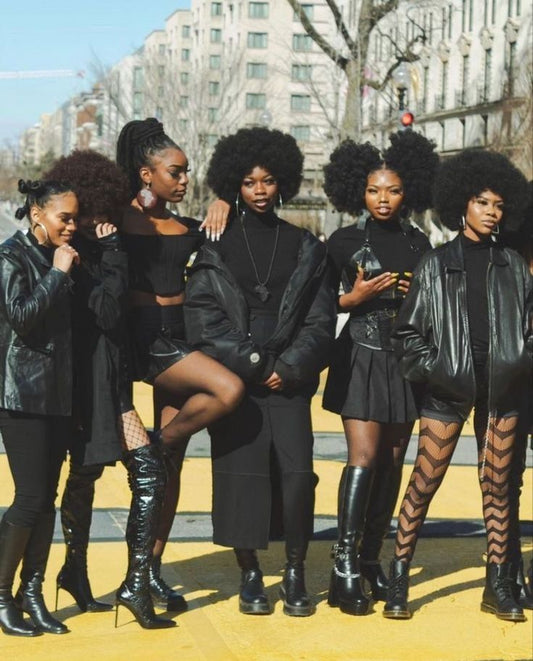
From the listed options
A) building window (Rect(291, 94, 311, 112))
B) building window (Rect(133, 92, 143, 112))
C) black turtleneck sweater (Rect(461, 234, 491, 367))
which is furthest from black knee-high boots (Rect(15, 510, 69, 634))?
building window (Rect(291, 94, 311, 112))

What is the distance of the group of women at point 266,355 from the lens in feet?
18.3

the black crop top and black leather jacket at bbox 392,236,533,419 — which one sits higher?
the black crop top

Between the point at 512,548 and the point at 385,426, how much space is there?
0.79 meters

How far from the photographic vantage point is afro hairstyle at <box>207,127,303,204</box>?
244 inches

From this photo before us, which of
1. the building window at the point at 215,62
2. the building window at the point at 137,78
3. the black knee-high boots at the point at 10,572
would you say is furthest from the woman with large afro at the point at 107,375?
the building window at the point at 215,62

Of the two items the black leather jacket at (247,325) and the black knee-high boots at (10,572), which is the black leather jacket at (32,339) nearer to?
the black knee-high boots at (10,572)

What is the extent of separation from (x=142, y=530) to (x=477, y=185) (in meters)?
2.10

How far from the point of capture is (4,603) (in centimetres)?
550

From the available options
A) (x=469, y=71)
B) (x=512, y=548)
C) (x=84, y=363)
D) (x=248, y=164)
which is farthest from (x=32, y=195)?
(x=469, y=71)

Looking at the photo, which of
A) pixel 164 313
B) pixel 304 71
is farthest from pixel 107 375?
pixel 304 71

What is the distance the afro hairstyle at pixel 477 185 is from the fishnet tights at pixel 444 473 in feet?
3.06

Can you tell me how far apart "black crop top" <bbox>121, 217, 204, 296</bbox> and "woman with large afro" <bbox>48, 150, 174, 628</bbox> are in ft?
0.93

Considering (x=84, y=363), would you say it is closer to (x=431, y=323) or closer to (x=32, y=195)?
(x=32, y=195)

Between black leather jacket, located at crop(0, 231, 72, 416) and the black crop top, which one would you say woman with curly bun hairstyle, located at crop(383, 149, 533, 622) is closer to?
the black crop top
